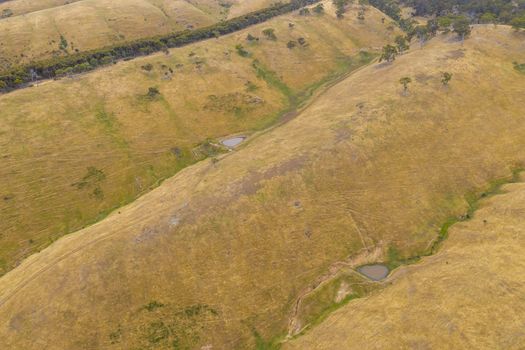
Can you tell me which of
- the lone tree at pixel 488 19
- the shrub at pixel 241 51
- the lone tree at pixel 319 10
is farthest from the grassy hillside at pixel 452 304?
the lone tree at pixel 319 10

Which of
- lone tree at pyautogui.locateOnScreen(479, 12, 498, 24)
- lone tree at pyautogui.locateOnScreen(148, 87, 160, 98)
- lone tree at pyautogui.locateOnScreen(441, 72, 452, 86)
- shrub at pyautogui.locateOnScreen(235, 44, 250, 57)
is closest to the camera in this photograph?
lone tree at pyautogui.locateOnScreen(441, 72, 452, 86)

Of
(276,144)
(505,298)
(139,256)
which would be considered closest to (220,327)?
(139,256)

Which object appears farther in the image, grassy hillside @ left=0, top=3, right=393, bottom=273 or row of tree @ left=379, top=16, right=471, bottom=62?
row of tree @ left=379, top=16, right=471, bottom=62

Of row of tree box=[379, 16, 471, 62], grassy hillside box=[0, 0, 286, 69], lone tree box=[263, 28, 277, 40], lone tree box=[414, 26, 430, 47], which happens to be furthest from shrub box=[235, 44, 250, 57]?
lone tree box=[414, 26, 430, 47]

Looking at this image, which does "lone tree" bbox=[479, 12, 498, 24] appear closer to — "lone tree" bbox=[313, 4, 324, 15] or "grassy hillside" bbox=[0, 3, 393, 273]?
"grassy hillside" bbox=[0, 3, 393, 273]

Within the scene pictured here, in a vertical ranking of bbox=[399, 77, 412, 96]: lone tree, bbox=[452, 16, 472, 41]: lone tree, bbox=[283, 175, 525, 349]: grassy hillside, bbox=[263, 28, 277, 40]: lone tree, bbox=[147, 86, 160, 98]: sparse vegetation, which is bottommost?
bbox=[147, 86, 160, 98]: sparse vegetation

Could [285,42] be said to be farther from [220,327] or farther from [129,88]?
[220,327]

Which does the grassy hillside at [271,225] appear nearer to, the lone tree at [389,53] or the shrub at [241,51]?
the lone tree at [389,53]

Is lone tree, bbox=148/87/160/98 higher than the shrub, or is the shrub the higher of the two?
the shrub

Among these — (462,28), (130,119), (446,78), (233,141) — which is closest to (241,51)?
(233,141)
